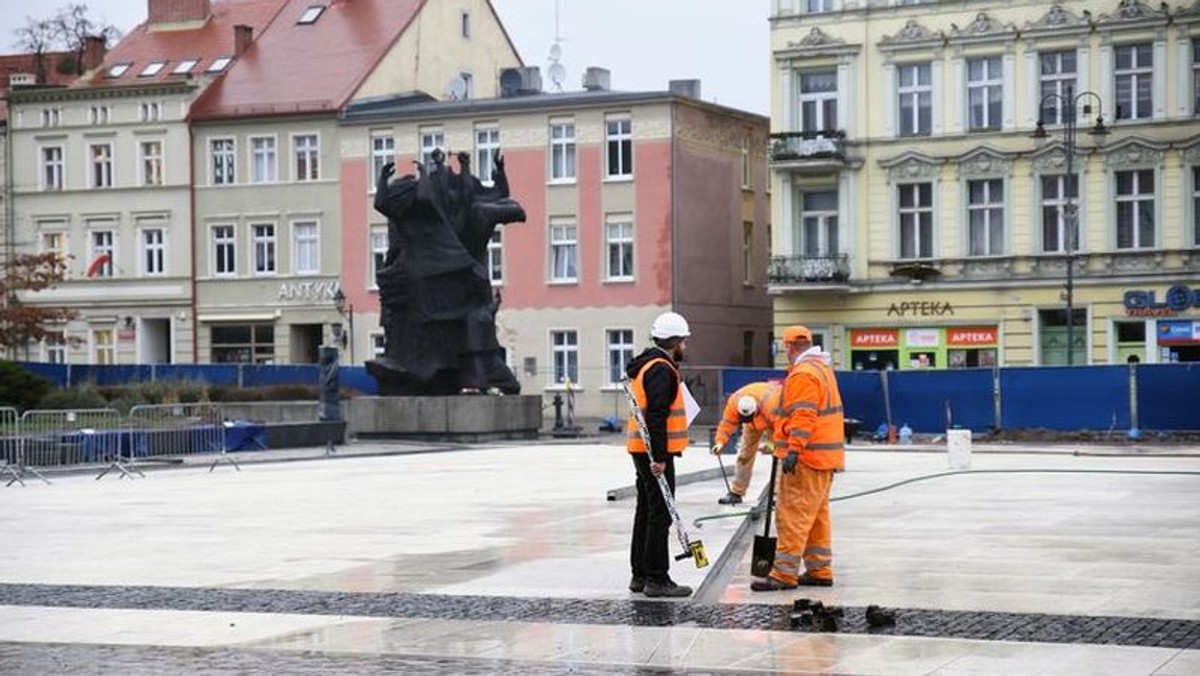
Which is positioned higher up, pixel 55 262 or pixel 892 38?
pixel 892 38

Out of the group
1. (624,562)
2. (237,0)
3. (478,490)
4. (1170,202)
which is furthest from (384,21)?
(624,562)

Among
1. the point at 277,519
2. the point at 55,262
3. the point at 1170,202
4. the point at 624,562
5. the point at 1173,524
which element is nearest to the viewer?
the point at 624,562

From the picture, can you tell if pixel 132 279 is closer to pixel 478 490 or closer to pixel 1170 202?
pixel 1170 202

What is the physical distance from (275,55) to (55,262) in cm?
1181

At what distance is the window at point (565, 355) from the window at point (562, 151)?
4.82 meters

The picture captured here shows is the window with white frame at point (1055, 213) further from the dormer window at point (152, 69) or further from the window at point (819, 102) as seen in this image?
the dormer window at point (152, 69)

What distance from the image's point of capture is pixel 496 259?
214 ft

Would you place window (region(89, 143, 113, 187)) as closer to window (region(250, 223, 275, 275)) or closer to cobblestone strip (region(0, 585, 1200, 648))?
window (region(250, 223, 275, 275))

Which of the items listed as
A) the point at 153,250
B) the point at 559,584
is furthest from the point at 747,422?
the point at 153,250

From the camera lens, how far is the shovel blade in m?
15.1

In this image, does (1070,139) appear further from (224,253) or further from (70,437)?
(224,253)

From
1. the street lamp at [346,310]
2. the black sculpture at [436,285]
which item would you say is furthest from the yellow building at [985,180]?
the street lamp at [346,310]

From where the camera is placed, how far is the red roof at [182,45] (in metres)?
71.1

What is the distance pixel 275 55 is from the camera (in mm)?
70125
